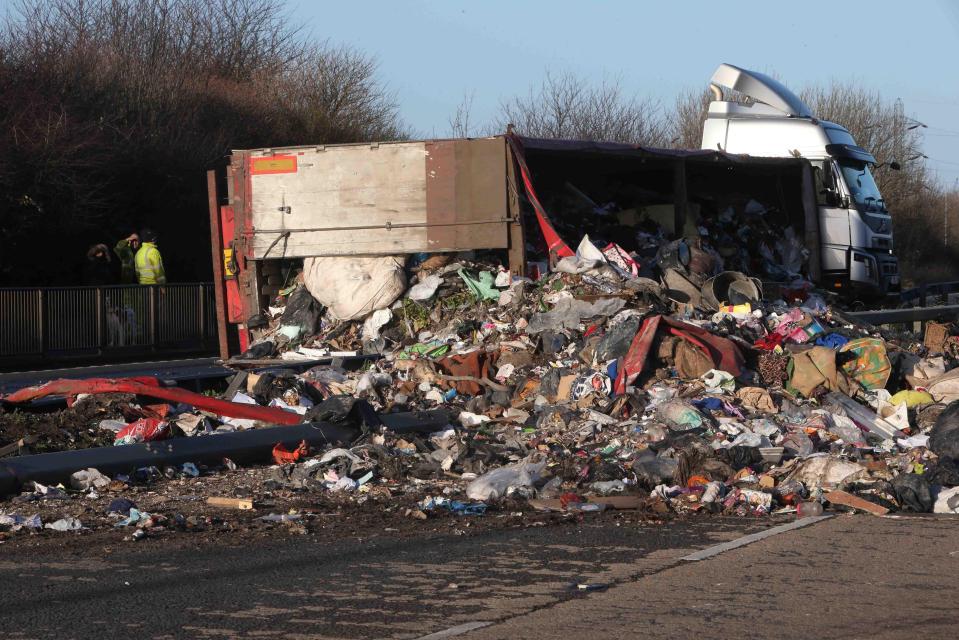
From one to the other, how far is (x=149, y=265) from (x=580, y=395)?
11857 millimetres

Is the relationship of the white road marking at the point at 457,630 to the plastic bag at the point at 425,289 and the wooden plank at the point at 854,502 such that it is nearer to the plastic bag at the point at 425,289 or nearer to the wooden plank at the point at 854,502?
the wooden plank at the point at 854,502

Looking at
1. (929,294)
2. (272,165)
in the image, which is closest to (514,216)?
(272,165)

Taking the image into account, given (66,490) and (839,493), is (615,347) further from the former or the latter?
(66,490)

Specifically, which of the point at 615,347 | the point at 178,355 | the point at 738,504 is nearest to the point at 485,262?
the point at 615,347

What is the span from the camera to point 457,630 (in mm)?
4730

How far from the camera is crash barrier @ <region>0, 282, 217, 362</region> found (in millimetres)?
18109

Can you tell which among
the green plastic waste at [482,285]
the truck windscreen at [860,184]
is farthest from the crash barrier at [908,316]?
the green plastic waste at [482,285]

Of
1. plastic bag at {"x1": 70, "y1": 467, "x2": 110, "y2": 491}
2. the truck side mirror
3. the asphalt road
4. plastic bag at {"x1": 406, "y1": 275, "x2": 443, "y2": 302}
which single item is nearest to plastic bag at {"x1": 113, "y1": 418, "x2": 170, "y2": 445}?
plastic bag at {"x1": 70, "y1": 467, "x2": 110, "y2": 491}

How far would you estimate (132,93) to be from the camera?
100 ft

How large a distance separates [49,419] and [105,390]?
21.7 inches

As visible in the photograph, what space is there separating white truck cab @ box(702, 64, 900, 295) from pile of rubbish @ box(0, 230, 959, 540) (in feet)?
12.2

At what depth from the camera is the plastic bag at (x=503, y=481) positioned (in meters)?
8.02

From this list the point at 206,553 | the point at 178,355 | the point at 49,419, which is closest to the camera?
the point at 206,553

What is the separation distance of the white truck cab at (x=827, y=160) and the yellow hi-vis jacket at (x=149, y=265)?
9.75 meters
